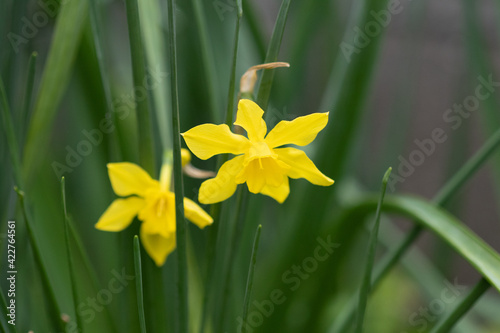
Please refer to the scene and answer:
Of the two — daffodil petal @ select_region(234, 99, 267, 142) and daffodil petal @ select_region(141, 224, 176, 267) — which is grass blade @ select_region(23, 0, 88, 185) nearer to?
daffodil petal @ select_region(141, 224, 176, 267)

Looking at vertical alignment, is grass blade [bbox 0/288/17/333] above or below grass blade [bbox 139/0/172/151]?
below

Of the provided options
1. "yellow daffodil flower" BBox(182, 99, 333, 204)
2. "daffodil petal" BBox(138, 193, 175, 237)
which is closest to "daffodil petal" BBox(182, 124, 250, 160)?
"yellow daffodil flower" BBox(182, 99, 333, 204)

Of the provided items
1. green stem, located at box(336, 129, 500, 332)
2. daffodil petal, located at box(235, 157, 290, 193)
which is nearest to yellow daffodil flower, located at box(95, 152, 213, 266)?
daffodil petal, located at box(235, 157, 290, 193)

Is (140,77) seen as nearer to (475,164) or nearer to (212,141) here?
(212,141)

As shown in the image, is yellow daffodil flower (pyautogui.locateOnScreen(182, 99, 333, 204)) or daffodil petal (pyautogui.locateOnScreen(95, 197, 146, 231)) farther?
daffodil petal (pyautogui.locateOnScreen(95, 197, 146, 231))

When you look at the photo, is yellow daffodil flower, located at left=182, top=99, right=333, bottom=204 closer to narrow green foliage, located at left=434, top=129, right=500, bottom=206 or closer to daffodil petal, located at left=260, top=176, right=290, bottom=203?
daffodil petal, located at left=260, top=176, right=290, bottom=203

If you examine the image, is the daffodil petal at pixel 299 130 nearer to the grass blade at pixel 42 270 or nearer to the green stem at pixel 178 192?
the green stem at pixel 178 192

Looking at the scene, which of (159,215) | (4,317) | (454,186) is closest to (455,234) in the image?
(454,186)

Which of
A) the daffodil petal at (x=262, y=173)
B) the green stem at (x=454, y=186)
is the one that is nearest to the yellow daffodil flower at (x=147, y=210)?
the daffodil petal at (x=262, y=173)

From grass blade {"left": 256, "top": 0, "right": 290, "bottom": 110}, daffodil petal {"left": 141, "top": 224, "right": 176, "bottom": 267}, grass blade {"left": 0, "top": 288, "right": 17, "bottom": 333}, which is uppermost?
grass blade {"left": 256, "top": 0, "right": 290, "bottom": 110}
